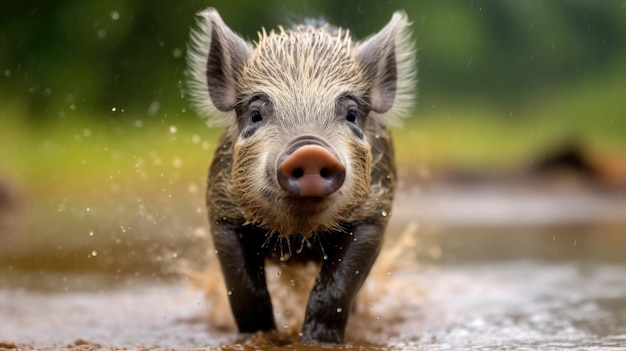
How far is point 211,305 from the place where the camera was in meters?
6.30

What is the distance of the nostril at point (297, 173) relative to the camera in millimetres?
3928

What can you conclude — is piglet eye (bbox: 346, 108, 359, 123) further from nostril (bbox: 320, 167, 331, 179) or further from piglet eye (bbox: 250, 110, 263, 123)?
nostril (bbox: 320, 167, 331, 179)

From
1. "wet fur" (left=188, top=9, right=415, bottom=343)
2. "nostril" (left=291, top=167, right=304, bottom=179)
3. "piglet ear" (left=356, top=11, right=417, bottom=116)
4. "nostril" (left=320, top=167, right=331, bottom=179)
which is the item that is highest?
"piglet ear" (left=356, top=11, right=417, bottom=116)

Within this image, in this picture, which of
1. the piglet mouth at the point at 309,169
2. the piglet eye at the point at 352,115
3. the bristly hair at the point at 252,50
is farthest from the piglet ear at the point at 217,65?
the piglet mouth at the point at 309,169

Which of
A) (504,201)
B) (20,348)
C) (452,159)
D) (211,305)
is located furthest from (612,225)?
(20,348)

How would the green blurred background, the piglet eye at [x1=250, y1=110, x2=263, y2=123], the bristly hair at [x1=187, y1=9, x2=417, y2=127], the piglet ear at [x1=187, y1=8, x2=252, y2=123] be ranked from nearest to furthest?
1. the piglet eye at [x1=250, y1=110, x2=263, y2=123]
2. the piglet ear at [x1=187, y1=8, x2=252, y2=123]
3. the bristly hair at [x1=187, y1=9, x2=417, y2=127]
4. the green blurred background

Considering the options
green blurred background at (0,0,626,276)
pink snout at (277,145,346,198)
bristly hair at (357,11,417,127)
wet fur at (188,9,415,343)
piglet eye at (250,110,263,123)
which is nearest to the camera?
pink snout at (277,145,346,198)

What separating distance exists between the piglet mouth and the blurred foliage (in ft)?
32.5

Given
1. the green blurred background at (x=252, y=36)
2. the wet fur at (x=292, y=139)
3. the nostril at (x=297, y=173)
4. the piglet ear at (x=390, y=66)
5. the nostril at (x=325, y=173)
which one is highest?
the green blurred background at (x=252, y=36)

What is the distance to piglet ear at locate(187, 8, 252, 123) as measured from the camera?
496cm

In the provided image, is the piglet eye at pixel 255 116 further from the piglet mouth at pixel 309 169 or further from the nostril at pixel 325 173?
the nostril at pixel 325 173

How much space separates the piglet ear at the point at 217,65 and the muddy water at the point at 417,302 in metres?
1.13

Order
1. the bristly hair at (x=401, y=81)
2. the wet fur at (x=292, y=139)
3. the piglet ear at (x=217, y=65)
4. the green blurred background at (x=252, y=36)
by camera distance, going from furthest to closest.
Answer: the green blurred background at (x=252, y=36) < the bristly hair at (x=401, y=81) < the piglet ear at (x=217, y=65) < the wet fur at (x=292, y=139)

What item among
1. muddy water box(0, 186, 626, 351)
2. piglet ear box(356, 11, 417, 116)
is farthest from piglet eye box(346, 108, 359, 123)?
muddy water box(0, 186, 626, 351)
